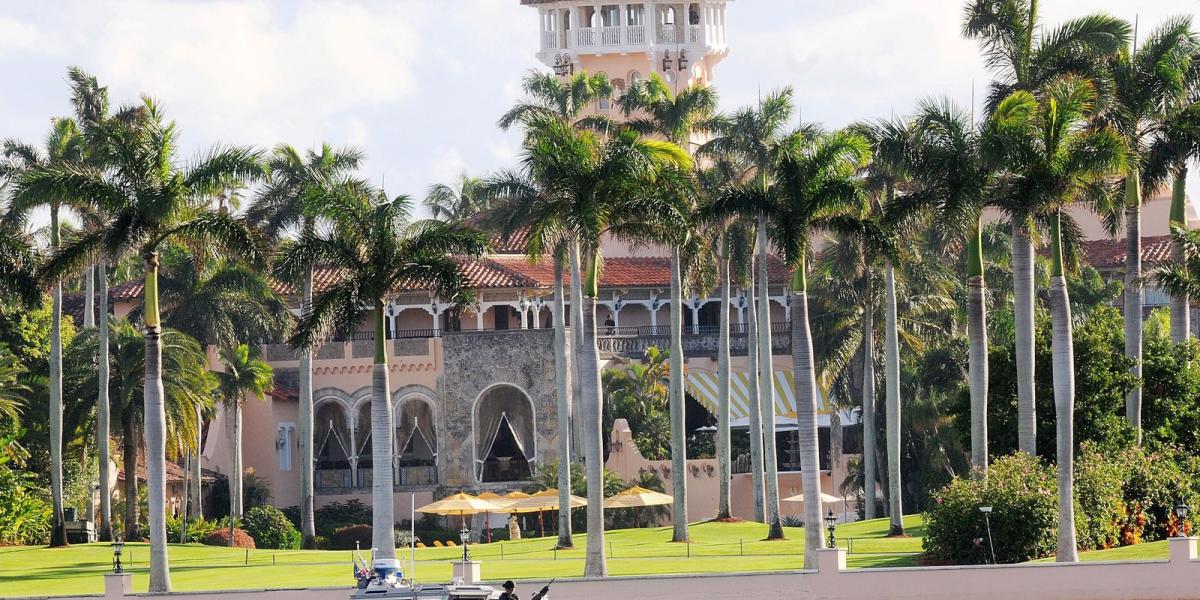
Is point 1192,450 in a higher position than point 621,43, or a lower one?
lower

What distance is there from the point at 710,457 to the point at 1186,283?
3060cm

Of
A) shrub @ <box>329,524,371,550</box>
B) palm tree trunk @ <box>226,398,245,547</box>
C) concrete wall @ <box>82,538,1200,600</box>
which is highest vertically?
palm tree trunk @ <box>226,398,245,547</box>

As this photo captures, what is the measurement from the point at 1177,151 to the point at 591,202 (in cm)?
1636

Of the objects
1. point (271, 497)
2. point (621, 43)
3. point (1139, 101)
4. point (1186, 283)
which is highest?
point (621, 43)

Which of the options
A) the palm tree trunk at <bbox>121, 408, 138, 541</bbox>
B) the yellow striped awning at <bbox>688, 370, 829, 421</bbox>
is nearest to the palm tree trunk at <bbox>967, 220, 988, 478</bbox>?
the yellow striped awning at <bbox>688, 370, 829, 421</bbox>

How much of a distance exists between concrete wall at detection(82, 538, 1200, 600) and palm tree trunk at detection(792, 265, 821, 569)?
6784 mm

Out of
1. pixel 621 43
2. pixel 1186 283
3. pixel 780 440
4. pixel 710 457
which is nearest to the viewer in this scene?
pixel 1186 283

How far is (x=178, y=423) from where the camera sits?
205 feet

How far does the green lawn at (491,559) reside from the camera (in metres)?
47.5

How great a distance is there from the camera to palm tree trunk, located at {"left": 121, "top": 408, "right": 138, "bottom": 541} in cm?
6475

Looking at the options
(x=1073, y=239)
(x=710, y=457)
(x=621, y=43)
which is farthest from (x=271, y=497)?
(x=1073, y=239)

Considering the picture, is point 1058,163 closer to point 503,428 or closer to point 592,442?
point 592,442

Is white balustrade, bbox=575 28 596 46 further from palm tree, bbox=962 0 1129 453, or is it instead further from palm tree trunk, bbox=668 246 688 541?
palm tree, bbox=962 0 1129 453

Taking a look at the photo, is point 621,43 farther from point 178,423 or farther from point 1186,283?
point 1186,283
